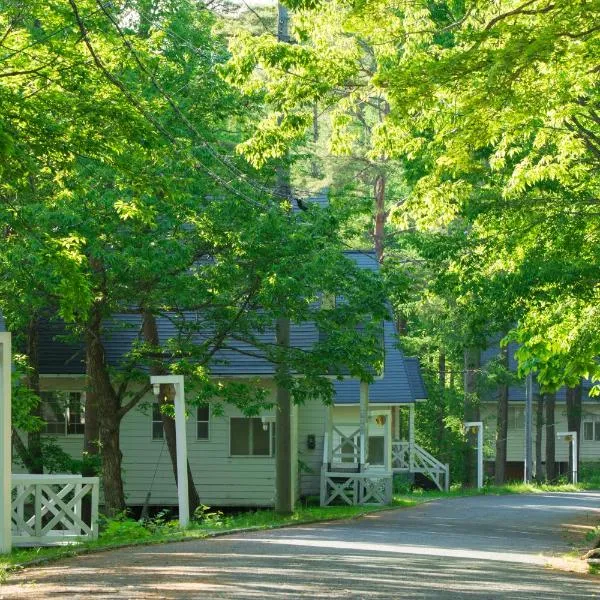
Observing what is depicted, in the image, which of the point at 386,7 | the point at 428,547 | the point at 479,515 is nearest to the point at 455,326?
the point at 479,515

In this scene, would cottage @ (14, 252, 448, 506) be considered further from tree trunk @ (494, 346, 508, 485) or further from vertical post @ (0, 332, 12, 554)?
tree trunk @ (494, 346, 508, 485)

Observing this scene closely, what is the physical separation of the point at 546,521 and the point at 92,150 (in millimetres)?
15517

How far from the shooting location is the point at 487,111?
1272 centimetres

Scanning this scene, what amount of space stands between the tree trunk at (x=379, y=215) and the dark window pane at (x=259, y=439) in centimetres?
1941

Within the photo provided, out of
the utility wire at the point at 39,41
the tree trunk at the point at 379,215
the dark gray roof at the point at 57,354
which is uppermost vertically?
the tree trunk at the point at 379,215

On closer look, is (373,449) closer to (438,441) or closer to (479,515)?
(438,441)

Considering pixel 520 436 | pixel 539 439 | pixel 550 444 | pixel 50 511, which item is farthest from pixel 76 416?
pixel 520 436

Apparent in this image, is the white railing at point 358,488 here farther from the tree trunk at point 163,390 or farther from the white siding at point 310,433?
the tree trunk at point 163,390

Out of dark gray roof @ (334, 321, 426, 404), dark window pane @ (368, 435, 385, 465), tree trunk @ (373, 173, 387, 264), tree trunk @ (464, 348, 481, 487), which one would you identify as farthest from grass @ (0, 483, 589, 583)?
tree trunk @ (373, 173, 387, 264)

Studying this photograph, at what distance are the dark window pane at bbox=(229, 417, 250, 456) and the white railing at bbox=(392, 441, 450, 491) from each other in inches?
452

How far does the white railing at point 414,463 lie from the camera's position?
43.3m

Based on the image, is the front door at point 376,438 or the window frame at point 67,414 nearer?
the window frame at point 67,414

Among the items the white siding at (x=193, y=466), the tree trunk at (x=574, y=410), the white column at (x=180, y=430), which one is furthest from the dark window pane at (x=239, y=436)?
the tree trunk at (x=574, y=410)

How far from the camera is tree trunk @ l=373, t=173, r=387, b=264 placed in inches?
2072
